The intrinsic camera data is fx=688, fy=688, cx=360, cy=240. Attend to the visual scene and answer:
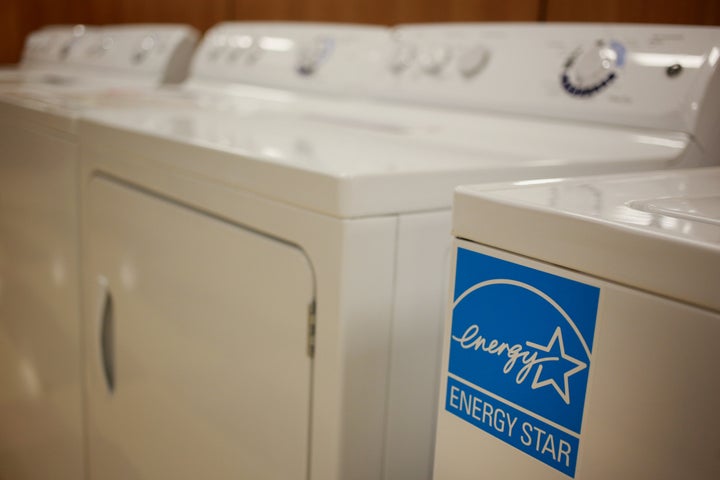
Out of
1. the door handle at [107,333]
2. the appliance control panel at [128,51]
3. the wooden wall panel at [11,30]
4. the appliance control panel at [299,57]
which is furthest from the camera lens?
the wooden wall panel at [11,30]

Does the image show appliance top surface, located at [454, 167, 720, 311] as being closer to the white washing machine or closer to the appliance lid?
the appliance lid

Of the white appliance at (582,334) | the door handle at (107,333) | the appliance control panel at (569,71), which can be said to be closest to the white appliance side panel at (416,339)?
the white appliance at (582,334)

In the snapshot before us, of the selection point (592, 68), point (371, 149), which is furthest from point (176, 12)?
point (371, 149)

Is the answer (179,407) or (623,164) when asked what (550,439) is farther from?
(179,407)

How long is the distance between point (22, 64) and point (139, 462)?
2.43 metres

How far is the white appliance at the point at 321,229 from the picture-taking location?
75 centimetres

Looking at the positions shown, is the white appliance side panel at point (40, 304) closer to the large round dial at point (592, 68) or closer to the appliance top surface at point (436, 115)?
the appliance top surface at point (436, 115)

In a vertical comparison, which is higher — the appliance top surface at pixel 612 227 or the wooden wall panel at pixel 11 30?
the wooden wall panel at pixel 11 30

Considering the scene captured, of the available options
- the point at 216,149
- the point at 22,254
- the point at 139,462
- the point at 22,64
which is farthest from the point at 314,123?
the point at 22,64

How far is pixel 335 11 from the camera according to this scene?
2084 millimetres

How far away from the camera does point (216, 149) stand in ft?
2.83

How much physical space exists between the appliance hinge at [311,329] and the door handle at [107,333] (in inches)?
21.3

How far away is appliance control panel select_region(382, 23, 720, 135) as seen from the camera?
1.05m

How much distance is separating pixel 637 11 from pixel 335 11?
99 centimetres
